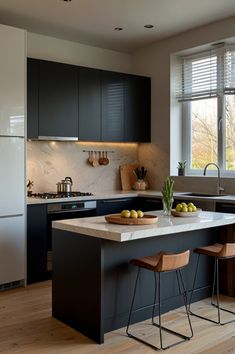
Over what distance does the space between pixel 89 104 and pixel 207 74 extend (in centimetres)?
152

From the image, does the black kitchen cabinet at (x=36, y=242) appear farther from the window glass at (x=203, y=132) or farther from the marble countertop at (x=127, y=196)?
the window glass at (x=203, y=132)

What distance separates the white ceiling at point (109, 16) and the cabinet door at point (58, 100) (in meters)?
0.49

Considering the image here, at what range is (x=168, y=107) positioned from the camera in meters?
5.38

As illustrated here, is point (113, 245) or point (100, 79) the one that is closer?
point (113, 245)

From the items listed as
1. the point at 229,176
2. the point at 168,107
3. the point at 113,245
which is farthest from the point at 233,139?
the point at 113,245

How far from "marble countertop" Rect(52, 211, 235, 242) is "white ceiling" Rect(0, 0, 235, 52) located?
2.20 metres

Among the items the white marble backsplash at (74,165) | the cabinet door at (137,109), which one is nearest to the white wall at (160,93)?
the cabinet door at (137,109)

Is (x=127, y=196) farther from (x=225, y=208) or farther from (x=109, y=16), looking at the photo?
(x=109, y=16)

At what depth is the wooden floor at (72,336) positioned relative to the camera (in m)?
2.81

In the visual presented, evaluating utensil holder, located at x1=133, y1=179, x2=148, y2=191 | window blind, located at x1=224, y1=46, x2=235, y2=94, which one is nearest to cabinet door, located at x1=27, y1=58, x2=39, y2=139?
utensil holder, located at x1=133, y1=179, x2=148, y2=191

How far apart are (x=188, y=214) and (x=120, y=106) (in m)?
2.32

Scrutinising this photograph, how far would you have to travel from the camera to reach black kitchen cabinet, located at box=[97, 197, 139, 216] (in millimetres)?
4742

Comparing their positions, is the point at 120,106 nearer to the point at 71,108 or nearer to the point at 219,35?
the point at 71,108

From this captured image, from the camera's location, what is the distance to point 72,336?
3.01m
